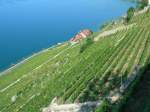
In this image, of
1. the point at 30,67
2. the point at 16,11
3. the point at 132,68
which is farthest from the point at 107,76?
the point at 16,11

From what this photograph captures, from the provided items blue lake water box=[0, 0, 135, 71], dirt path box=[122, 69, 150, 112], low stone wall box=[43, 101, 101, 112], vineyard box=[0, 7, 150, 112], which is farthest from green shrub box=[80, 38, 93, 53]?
dirt path box=[122, 69, 150, 112]

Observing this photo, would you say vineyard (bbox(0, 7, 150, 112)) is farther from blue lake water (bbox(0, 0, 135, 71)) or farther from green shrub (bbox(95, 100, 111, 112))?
blue lake water (bbox(0, 0, 135, 71))

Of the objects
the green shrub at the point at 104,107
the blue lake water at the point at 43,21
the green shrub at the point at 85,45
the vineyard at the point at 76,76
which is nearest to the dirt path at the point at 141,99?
the green shrub at the point at 104,107

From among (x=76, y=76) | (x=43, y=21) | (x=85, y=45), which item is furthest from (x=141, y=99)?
(x=43, y=21)

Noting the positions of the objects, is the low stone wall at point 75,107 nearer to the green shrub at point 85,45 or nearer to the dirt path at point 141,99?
the dirt path at point 141,99

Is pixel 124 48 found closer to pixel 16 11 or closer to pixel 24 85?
pixel 24 85
